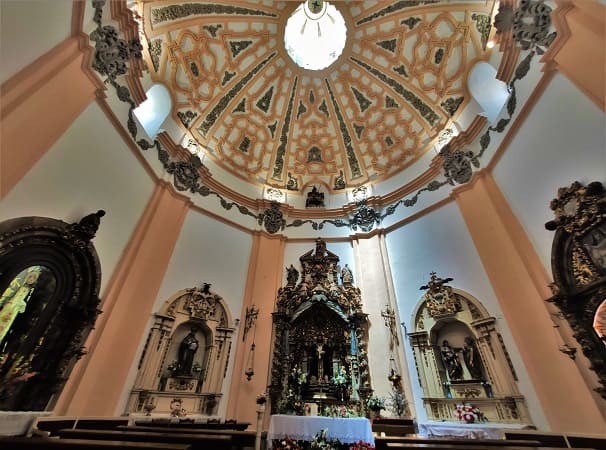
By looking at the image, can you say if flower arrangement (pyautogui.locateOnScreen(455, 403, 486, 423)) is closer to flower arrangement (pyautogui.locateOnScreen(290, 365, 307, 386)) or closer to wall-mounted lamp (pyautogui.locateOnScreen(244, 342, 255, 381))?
flower arrangement (pyautogui.locateOnScreen(290, 365, 307, 386))

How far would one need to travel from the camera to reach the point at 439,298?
832cm

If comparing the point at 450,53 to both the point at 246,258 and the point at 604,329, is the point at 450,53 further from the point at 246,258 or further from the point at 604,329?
the point at 246,258

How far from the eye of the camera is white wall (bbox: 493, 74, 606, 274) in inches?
213

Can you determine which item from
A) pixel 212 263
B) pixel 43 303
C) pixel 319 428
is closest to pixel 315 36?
pixel 212 263

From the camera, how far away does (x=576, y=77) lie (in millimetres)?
5488

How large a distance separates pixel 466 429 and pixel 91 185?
1072 centimetres

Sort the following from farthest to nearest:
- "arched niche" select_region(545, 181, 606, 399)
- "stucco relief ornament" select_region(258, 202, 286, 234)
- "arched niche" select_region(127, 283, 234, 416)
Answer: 1. "stucco relief ornament" select_region(258, 202, 286, 234)
2. "arched niche" select_region(127, 283, 234, 416)
3. "arched niche" select_region(545, 181, 606, 399)

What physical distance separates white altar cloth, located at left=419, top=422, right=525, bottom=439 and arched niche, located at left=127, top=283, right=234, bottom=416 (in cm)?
579

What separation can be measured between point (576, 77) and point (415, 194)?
5750 mm

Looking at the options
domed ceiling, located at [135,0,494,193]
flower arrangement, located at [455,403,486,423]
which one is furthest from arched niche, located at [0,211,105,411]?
flower arrangement, located at [455,403,486,423]

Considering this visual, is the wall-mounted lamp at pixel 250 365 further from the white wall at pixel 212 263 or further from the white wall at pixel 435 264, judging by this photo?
the white wall at pixel 435 264

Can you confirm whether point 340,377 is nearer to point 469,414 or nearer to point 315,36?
point 469,414

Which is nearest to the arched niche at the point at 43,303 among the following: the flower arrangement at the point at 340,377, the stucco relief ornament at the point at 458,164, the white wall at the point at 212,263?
the white wall at the point at 212,263

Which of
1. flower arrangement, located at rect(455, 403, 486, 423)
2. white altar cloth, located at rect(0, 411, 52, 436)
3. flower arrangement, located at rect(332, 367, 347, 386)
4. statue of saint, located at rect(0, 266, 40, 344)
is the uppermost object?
statue of saint, located at rect(0, 266, 40, 344)
